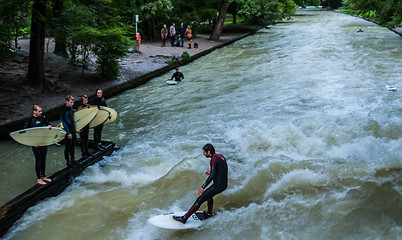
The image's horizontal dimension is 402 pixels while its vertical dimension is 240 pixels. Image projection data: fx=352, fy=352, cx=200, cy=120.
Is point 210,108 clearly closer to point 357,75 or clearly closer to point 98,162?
point 98,162

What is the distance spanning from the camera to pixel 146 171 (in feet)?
29.7

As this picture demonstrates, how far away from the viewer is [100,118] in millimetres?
9281

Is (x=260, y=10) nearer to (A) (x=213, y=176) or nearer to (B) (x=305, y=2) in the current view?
(A) (x=213, y=176)

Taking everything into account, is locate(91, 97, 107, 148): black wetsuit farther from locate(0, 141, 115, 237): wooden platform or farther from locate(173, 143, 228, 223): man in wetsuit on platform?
locate(173, 143, 228, 223): man in wetsuit on platform

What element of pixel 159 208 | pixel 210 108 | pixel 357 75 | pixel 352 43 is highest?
pixel 352 43

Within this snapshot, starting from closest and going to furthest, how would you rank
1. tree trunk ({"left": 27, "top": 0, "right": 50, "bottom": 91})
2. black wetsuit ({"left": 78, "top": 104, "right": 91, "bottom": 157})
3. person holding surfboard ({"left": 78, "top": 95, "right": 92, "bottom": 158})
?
1. person holding surfboard ({"left": 78, "top": 95, "right": 92, "bottom": 158})
2. black wetsuit ({"left": 78, "top": 104, "right": 91, "bottom": 157})
3. tree trunk ({"left": 27, "top": 0, "right": 50, "bottom": 91})

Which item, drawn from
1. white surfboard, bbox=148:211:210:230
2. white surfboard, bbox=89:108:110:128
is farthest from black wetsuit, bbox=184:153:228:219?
white surfboard, bbox=89:108:110:128

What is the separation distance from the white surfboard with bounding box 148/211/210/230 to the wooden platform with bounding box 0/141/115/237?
8.40ft

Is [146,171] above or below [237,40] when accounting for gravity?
below

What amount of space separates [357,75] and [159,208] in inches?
536

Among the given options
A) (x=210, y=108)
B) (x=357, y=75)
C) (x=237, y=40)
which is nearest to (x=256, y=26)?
(x=237, y=40)

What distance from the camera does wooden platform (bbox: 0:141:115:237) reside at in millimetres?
6738

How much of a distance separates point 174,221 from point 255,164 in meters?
3.16

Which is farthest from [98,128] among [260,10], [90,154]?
[260,10]
